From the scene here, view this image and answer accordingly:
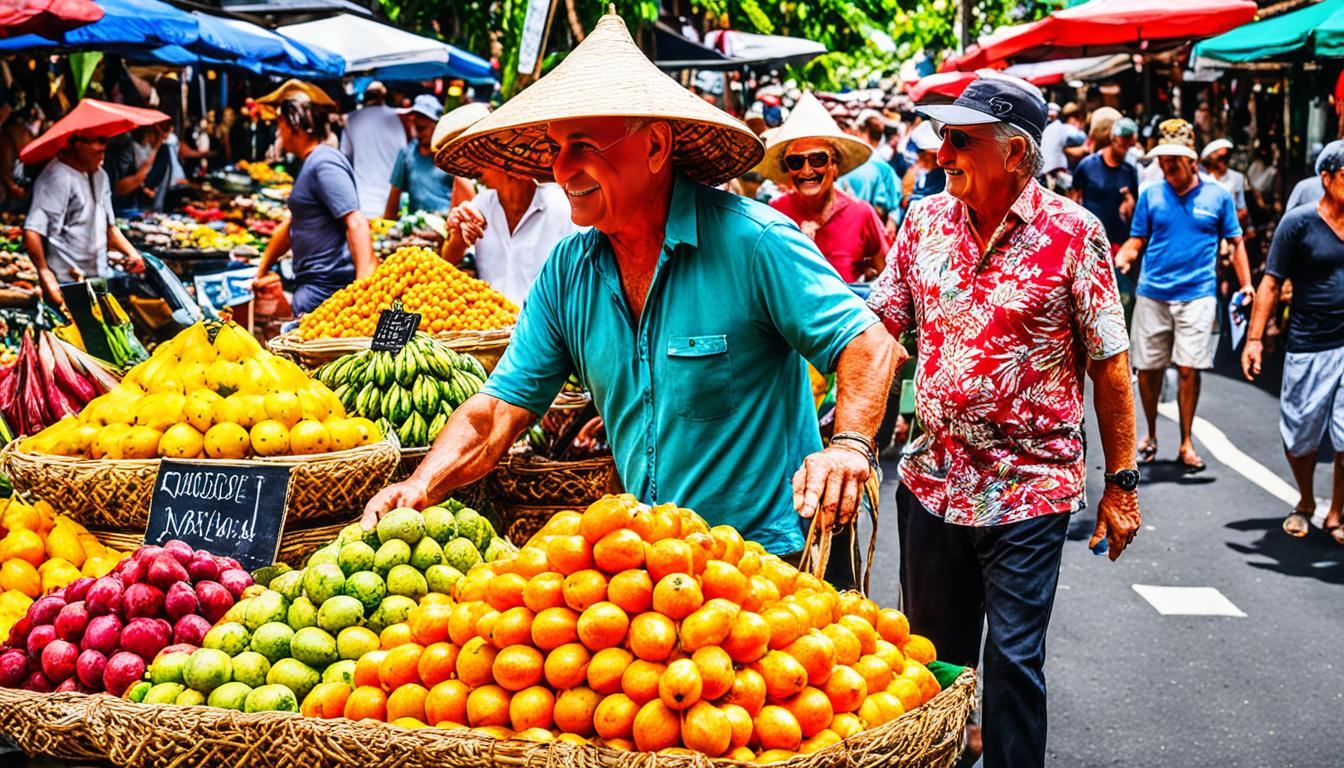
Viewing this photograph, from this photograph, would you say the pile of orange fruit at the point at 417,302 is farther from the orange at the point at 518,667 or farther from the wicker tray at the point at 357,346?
the orange at the point at 518,667

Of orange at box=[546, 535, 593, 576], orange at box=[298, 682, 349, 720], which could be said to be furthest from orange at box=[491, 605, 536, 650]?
orange at box=[298, 682, 349, 720]

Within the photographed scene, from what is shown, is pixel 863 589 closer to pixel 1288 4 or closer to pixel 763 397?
pixel 763 397

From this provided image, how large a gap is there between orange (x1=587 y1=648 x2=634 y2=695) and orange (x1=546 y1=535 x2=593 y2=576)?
168mm

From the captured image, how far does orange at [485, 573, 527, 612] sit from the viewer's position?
7.67 feet

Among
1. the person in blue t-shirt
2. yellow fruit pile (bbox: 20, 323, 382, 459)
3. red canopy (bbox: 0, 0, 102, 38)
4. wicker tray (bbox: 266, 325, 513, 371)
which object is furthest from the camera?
the person in blue t-shirt

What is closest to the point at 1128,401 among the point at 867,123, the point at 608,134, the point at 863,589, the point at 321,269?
the point at 863,589

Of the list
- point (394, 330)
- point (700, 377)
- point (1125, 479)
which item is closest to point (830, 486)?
point (700, 377)

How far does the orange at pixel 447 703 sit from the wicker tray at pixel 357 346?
3.17 m

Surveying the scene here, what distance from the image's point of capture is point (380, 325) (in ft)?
16.1

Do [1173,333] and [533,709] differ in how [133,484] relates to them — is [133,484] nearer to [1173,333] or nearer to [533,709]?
[533,709]

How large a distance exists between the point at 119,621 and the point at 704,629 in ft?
5.19

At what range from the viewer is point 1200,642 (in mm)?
5805

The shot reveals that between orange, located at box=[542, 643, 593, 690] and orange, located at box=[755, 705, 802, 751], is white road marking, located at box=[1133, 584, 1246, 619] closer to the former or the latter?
orange, located at box=[755, 705, 802, 751]

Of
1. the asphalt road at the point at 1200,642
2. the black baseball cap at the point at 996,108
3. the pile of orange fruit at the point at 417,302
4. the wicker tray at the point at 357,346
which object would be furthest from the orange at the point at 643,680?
the pile of orange fruit at the point at 417,302
